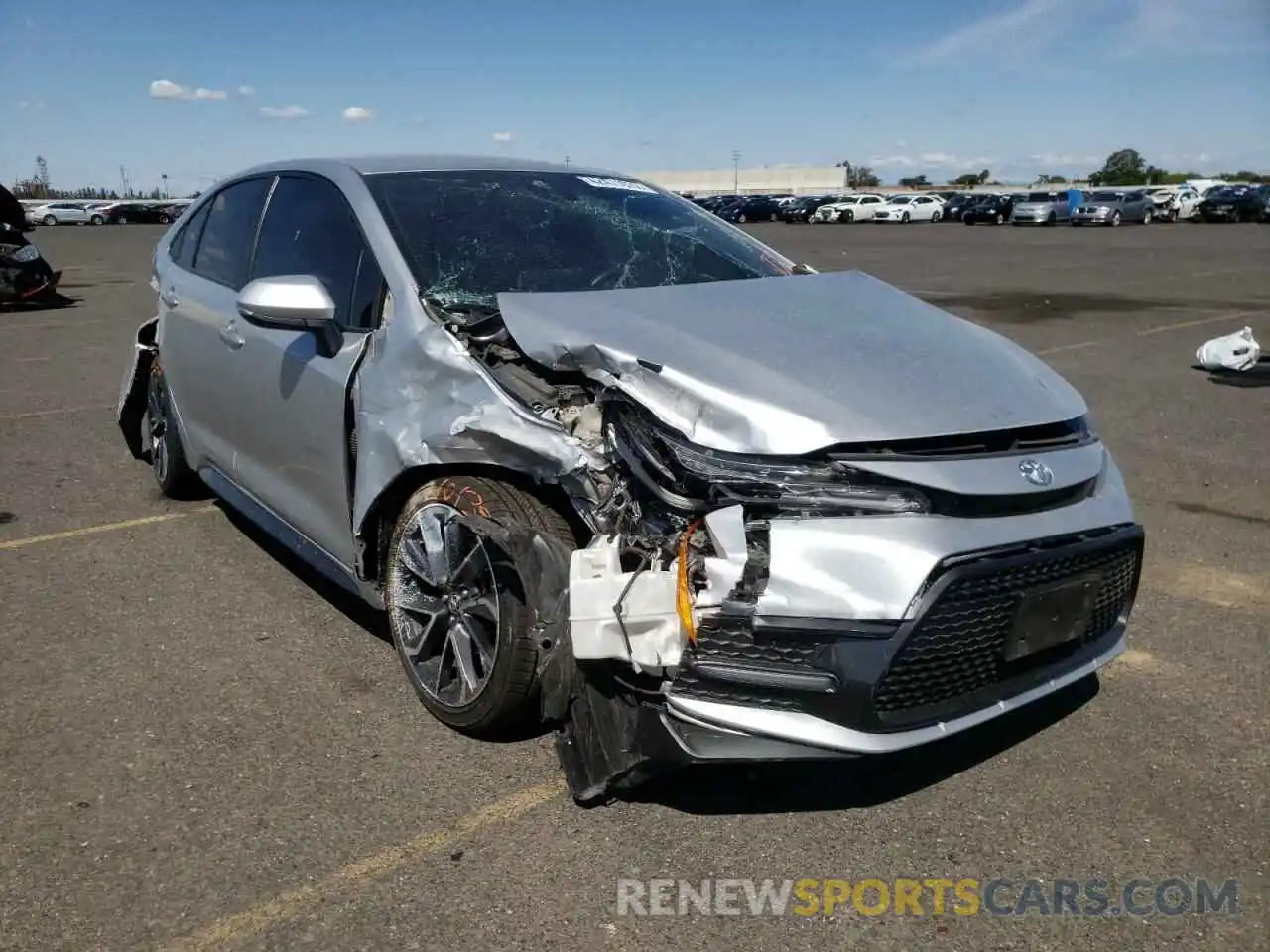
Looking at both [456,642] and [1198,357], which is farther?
[1198,357]

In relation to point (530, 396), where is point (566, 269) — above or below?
above

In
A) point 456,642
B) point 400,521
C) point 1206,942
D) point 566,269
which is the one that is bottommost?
point 1206,942

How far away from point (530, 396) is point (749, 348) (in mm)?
606

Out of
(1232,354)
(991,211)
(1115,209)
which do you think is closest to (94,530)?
(1232,354)

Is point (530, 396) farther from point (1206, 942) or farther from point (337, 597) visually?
point (1206, 942)

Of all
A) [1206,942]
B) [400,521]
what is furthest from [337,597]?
[1206,942]

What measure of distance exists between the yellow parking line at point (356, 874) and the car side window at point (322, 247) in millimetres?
1553

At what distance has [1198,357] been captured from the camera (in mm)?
9297

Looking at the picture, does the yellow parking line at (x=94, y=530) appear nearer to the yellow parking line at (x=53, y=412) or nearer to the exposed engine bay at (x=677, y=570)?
the yellow parking line at (x=53, y=412)

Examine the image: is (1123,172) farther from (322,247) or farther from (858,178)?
(322,247)

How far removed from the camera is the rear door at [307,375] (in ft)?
11.7

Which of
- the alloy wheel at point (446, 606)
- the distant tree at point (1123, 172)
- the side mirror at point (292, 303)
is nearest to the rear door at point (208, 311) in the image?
the side mirror at point (292, 303)

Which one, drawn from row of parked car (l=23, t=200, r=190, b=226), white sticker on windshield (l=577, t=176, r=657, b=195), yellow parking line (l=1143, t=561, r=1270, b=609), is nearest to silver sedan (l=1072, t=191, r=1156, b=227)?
yellow parking line (l=1143, t=561, r=1270, b=609)

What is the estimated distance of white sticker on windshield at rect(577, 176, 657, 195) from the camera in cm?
441
